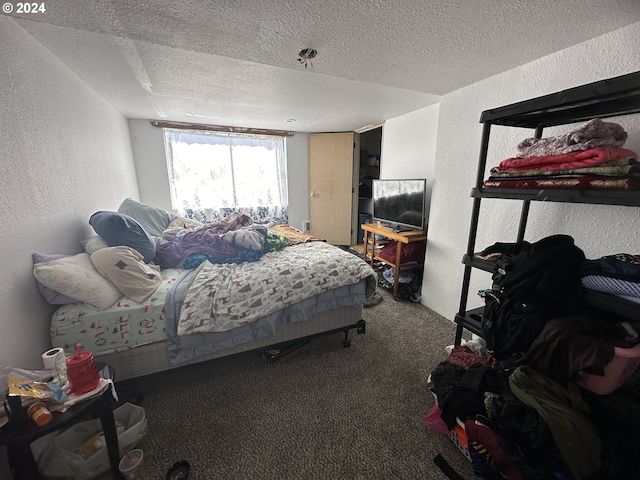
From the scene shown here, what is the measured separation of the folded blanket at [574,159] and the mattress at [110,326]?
6.72 ft

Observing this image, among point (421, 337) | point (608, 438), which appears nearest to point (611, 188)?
point (608, 438)

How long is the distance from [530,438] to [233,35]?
2.30 m

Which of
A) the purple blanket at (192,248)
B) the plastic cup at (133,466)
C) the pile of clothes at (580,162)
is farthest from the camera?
Answer: the purple blanket at (192,248)

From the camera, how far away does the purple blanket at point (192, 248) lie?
6.61 feet

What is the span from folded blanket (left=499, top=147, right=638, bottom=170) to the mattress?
2050mm

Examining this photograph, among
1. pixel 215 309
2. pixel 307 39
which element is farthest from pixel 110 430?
pixel 307 39

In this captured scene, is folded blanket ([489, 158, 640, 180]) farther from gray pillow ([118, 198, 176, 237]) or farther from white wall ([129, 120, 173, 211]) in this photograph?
white wall ([129, 120, 173, 211])

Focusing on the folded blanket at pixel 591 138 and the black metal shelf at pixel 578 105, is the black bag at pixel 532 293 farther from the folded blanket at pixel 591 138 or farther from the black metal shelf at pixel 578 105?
the black metal shelf at pixel 578 105

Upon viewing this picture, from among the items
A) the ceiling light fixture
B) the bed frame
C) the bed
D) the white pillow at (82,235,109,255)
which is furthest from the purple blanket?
the ceiling light fixture

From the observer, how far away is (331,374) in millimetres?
1737

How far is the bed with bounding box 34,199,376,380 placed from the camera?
1363 mm

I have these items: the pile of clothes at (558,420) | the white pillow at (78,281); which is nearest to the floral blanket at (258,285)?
the white pillow at (78,281)

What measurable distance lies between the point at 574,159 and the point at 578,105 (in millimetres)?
432

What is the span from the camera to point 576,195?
38.6 inches
